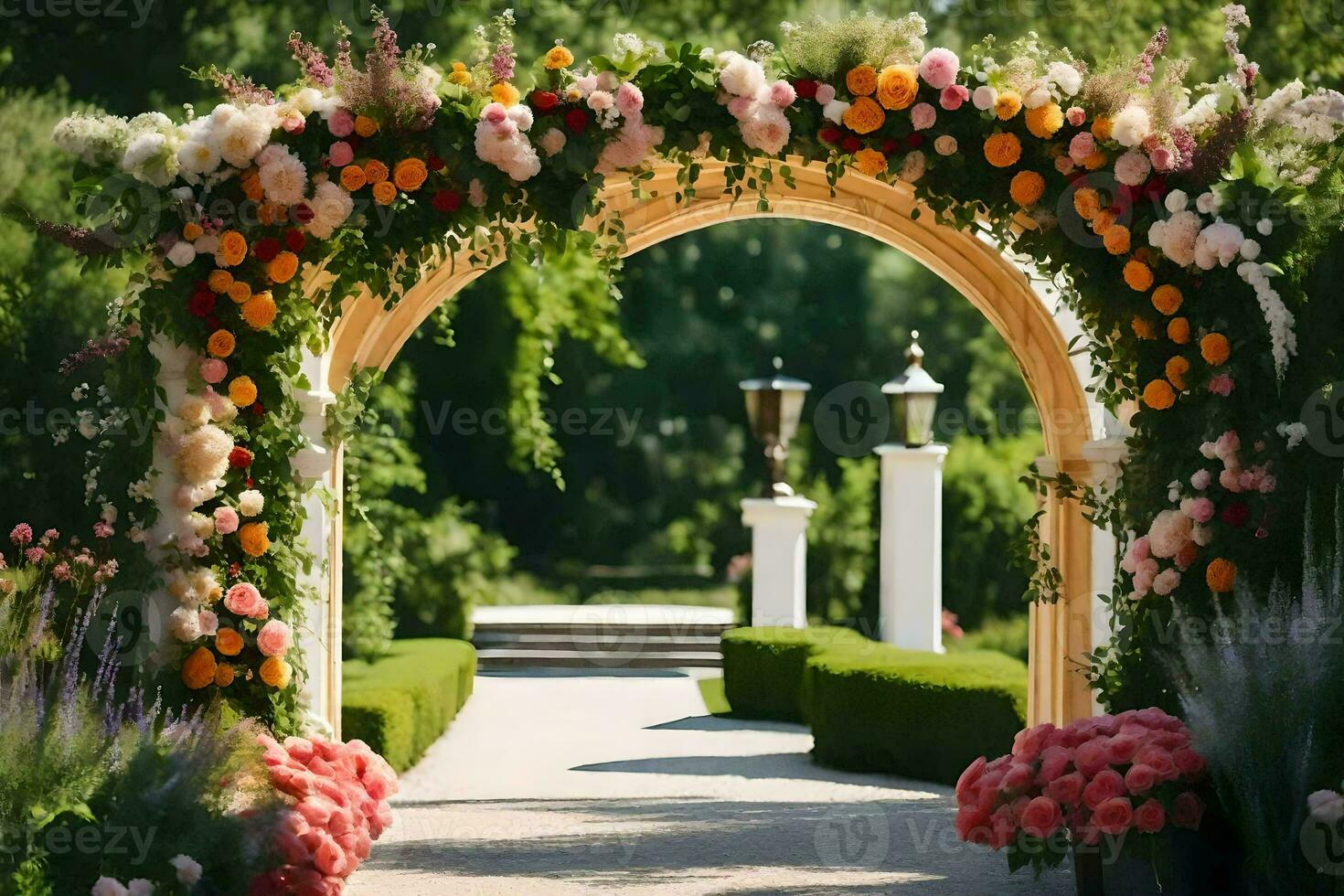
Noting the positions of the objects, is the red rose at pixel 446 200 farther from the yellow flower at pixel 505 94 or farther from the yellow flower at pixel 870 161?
the yellow flower at pixel 870 161

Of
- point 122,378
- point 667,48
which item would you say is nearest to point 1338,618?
point 667,48

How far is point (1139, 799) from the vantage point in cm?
531

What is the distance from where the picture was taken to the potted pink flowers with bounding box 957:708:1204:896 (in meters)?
5.26

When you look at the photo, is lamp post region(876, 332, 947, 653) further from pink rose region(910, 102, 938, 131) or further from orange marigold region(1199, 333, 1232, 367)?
orange marigold region(1199, 333, 1232, 367)

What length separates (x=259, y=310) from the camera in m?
5.97

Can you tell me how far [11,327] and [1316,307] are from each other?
9851 millimetres

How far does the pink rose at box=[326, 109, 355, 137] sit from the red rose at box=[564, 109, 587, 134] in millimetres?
747

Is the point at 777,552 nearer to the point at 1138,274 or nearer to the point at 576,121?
the point at 1138,274

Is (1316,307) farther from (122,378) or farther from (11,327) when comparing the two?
(11,327)

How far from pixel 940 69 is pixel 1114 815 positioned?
8.52ft

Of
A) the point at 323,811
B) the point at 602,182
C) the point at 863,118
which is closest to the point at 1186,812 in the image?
the point at 863,118

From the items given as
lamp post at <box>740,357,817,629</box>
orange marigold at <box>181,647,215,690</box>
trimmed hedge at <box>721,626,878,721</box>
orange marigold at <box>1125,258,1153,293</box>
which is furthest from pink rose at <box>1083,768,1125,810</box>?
lamp post at <box>740,357,817,629</box>

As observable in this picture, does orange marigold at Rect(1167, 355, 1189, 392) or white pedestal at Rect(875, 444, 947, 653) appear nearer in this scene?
orange marigold at Rect(1167, 355, 1189, 392)

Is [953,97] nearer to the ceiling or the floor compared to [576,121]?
nearer to the ceiling
